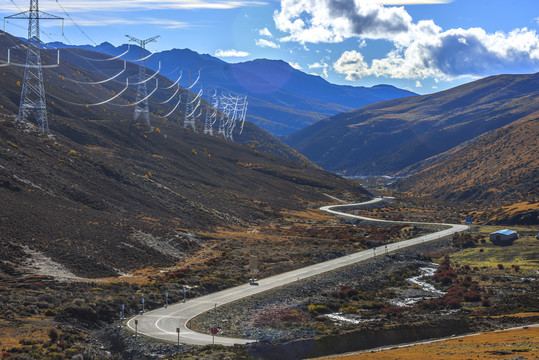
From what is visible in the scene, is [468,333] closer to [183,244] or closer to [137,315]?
[137,315]

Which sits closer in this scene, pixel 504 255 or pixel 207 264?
pixel 207 264

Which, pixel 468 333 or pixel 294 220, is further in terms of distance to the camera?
pixel 294 220

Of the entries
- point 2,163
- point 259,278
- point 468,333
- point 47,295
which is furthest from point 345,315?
point 2,163

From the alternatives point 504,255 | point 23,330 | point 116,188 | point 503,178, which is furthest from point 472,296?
point 503,178

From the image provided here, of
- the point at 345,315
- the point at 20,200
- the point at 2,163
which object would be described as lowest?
the point at 345,315

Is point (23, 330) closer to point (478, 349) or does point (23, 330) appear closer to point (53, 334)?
point (53, 334)

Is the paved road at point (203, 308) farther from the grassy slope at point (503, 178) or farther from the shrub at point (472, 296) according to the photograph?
the grassy slope at point (503, 178)

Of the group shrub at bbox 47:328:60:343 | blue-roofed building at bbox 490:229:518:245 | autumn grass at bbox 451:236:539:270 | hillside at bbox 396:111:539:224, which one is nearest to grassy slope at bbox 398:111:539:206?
hillside at bbox 396:111:539:224

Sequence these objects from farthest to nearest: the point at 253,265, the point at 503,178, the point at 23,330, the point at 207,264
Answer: the point at 503,178 < the point at 207,264 < the point at 253,265 < the point at 23,330
